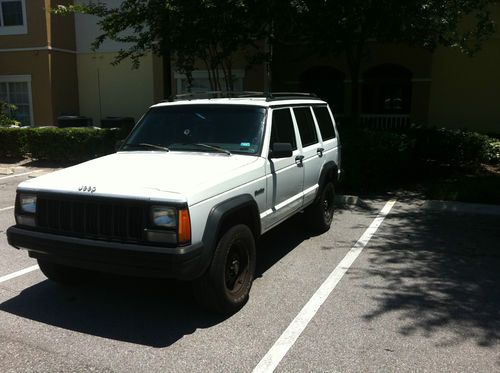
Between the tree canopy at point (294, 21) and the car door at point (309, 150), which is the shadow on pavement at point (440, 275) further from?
the tree canopy at point (294, 21)

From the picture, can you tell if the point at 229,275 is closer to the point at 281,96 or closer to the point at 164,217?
the point at 164,217

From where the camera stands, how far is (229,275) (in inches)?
178

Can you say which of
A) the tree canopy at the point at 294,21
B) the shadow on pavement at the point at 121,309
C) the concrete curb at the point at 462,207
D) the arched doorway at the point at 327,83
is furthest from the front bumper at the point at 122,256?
the arched doorway at the point at 327,83

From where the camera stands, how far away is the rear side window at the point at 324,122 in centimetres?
705

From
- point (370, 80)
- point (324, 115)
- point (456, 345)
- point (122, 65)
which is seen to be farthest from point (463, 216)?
point (122, 65)

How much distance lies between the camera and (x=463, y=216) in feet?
27.0

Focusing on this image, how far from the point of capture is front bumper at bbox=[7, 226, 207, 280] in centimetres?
377

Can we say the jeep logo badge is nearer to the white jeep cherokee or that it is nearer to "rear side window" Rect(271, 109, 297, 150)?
the white jeep cherokee

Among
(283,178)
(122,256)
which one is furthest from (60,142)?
(122,256)

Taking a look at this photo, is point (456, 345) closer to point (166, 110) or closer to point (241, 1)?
point (166, 110)

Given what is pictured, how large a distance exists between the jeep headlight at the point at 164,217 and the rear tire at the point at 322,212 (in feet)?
10.7

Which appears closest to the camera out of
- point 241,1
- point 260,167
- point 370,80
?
point 260,167

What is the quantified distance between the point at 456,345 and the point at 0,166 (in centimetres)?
1339

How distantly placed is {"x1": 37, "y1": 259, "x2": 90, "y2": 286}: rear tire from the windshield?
1418mm
